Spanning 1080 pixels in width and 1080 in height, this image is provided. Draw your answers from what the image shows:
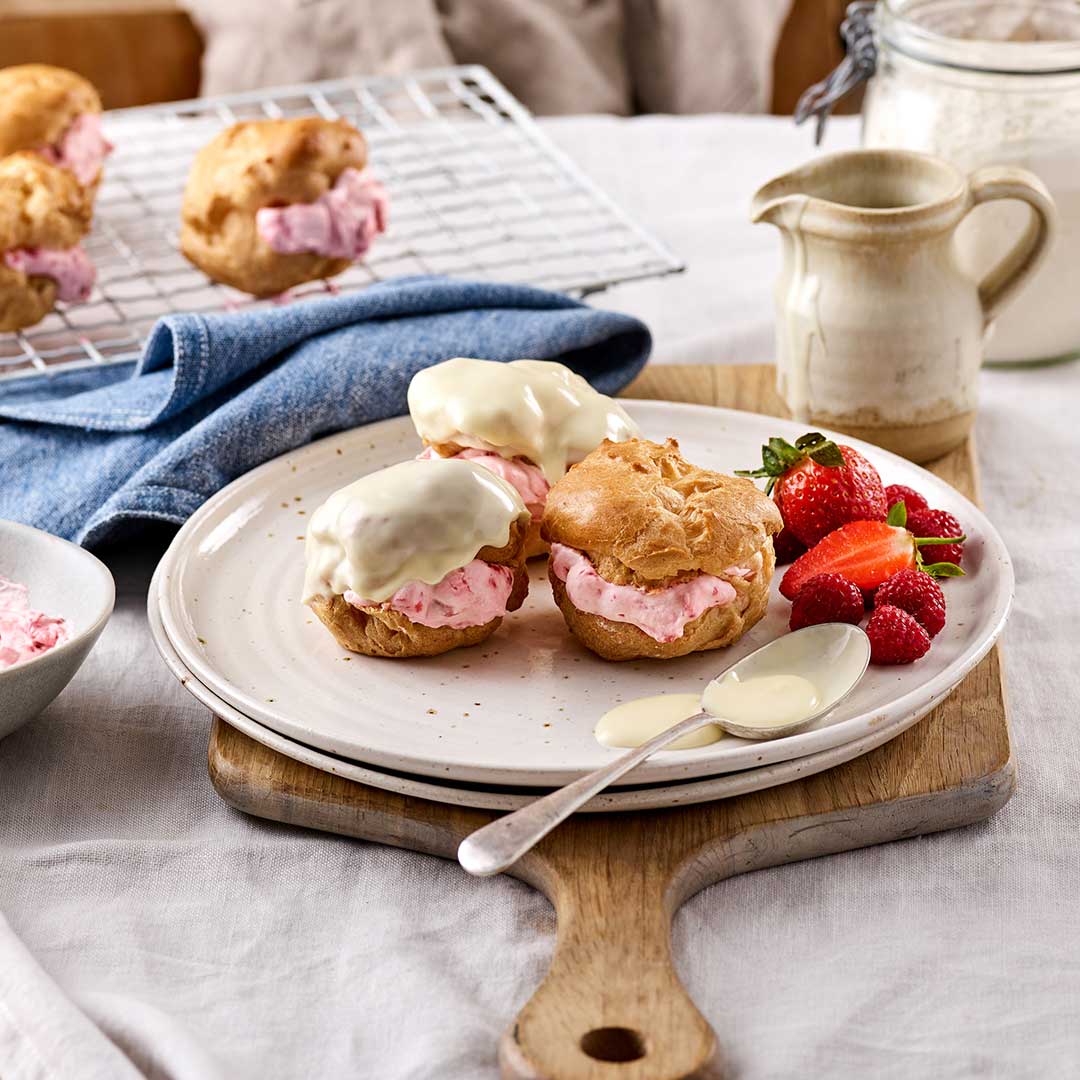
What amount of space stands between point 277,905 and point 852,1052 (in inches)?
17.5

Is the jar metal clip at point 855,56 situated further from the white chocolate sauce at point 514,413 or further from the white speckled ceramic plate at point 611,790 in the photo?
the white speckled ceramic plate at point 611,790

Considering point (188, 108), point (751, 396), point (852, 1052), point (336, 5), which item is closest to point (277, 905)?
point (852, 1052)

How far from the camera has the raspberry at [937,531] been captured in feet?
4.95

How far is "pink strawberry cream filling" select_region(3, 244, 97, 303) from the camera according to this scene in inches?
80.2

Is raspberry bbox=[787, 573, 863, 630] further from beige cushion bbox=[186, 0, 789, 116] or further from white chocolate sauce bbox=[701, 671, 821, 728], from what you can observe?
beige cushion bbox=[186, 0, 789, 116]

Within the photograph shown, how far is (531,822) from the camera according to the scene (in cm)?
108

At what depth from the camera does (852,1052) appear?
3.35 ft

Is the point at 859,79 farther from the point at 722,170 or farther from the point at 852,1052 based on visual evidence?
the point at 852,1052

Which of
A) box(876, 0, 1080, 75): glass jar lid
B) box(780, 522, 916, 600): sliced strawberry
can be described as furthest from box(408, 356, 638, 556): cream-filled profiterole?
box(876, 0, 1080, 75): glass jar lid

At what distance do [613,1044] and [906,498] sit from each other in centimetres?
76

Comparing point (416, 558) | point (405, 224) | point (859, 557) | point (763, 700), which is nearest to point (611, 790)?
point (763, 700)

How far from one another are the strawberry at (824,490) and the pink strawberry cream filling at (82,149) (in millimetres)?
1275

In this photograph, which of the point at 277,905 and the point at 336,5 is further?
the point at 336,5

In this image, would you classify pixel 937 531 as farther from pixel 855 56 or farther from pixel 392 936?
pixel 855 56
